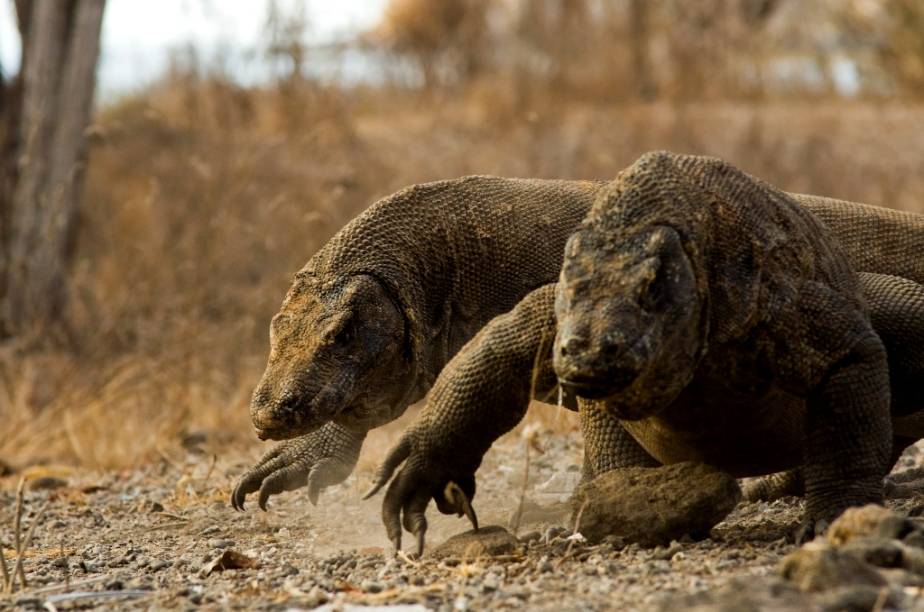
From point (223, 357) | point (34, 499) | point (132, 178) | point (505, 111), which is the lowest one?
point (34, 499)

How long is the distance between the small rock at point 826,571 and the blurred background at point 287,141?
416 cm

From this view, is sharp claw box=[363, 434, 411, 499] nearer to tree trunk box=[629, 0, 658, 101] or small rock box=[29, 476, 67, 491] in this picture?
small rock box=[29, 476, 67, 491]

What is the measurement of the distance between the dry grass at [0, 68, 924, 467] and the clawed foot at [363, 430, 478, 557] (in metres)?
2.23

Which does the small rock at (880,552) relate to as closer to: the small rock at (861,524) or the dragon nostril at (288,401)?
the small rock at (861,524)

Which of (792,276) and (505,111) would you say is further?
(505,111)

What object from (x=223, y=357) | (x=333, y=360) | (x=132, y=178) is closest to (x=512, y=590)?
(x=333, y=360)

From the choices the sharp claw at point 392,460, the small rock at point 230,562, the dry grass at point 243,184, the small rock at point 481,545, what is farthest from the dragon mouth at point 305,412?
the dry grass at point 243,184

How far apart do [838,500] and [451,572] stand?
0.91 metres

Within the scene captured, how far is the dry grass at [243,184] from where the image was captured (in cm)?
713

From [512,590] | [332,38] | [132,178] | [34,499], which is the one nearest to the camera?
[512,590]

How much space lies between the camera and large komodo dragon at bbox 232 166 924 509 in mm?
3732

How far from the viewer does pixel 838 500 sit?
327 cm

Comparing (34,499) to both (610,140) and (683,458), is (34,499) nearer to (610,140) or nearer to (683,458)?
(683,458)

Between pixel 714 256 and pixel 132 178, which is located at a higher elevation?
pixel 132 178
